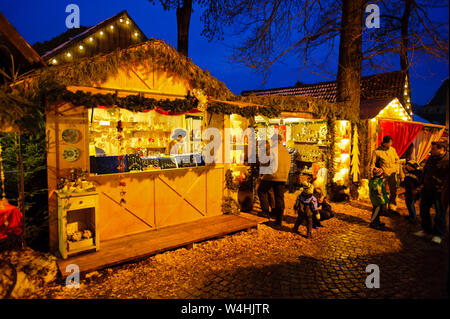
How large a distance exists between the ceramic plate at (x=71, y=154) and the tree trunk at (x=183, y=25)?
914 cm

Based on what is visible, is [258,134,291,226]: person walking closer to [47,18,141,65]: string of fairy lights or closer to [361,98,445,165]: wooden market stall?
[361,98,445,165]: wooden market stall

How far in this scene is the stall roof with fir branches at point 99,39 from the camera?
39.0 ft

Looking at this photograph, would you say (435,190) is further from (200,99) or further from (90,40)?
(90,40)

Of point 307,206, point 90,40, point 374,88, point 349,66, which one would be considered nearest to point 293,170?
point 349,66

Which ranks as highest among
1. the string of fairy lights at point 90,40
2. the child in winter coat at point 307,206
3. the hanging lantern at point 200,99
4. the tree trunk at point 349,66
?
the string of fairy lights at point 90,40

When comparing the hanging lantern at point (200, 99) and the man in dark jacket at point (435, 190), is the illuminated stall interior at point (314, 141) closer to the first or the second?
the hanging lantern at point (200, 99)

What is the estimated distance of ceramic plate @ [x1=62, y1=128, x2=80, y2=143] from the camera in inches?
179

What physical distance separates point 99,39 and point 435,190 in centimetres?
1524

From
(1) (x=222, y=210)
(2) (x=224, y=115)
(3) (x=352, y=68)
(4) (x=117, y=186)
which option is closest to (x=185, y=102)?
(2) (x=224, y=115)

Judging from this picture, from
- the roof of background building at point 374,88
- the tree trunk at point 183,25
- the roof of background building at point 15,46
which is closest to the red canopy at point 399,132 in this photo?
the roof of background building at point 374,88

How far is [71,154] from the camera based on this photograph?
15.2 feet

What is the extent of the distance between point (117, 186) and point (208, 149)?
223 cm
